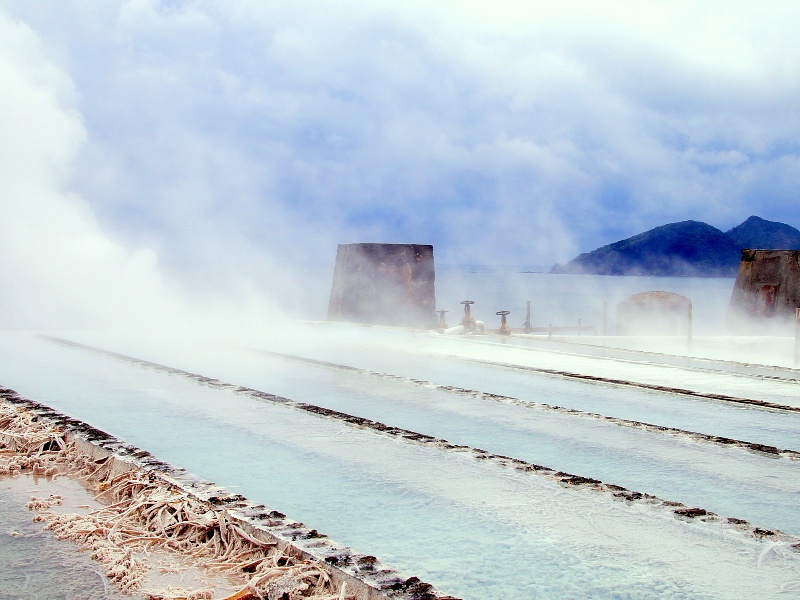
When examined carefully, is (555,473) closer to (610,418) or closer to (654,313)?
(610,418)

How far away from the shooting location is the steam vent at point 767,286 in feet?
77.5

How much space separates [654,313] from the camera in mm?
26531

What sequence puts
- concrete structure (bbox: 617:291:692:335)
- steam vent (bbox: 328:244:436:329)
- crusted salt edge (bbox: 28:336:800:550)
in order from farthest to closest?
1. concrete structure (bbox: 617:291:692:335)
2. steam vent (bbox: 328:244:436:329)
3. crusted salt edge (bbox: 28:336:800:550)

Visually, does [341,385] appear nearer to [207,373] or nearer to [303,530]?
[207,373]

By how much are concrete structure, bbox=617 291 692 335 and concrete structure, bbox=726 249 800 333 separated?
1.65 meters

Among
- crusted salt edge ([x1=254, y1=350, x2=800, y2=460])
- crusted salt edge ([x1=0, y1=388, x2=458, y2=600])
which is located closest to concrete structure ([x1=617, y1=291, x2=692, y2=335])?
crusted salt edge ([x1=254, y1=350, x2=800, y2=460])

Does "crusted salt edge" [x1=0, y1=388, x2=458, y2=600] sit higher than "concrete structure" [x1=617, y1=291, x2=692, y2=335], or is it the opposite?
"concrete structure" [x1=617, y1=291, x2=692, y2=335]

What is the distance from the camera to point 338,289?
79.0 feet

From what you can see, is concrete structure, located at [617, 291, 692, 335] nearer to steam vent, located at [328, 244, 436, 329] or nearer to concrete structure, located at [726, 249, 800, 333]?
concrete structure, located at [726, 249, 800, 333]

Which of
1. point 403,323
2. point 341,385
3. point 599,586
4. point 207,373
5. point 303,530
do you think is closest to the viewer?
point 599,586

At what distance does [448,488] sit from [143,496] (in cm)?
158

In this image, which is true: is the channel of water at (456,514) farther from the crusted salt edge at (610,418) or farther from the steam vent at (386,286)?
the steam vent at (386,286)

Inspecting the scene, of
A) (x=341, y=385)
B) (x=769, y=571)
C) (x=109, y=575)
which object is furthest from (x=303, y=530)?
(x=341, y=385)

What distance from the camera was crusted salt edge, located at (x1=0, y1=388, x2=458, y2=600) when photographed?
10.5ft
